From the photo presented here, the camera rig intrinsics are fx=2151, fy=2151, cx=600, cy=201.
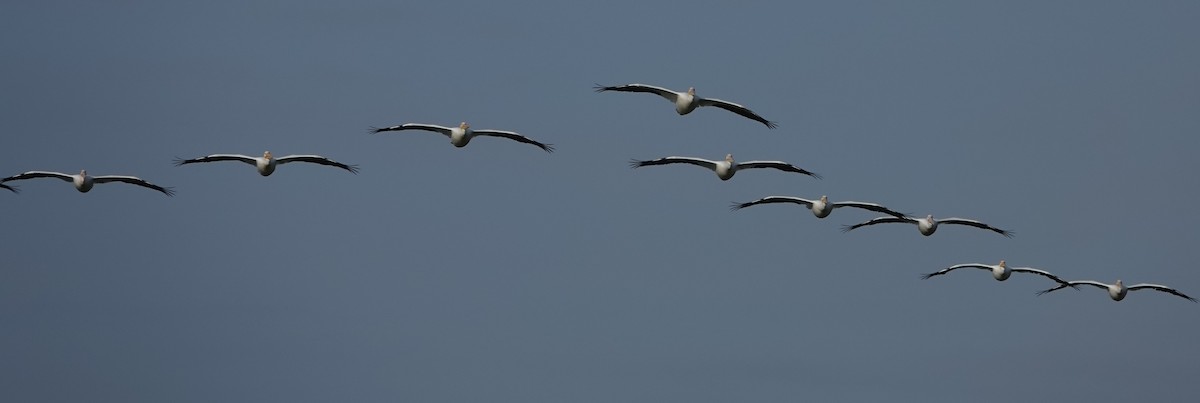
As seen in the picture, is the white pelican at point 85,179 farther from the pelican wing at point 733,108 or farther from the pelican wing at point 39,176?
the pelican wing at point 733,108

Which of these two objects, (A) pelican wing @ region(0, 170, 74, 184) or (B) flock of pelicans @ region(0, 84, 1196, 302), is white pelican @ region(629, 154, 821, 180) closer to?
(B) flock of pelicans @ region(0, 84, 1196, 302)

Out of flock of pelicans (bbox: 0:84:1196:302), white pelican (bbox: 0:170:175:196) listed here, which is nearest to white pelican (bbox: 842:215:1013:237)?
flock of pelicans (bbox: 0:84:1196:302)

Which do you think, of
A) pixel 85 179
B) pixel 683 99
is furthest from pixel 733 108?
pixel 85 179

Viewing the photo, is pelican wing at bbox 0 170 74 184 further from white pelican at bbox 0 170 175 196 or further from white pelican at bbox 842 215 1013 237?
white pelican at bbox 842 215 1013 237

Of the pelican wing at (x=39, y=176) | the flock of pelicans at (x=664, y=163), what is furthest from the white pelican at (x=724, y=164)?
the pelican wing at (x=39, y=176)

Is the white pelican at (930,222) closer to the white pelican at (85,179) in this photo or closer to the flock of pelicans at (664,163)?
the flock of pelicans at (664,163)

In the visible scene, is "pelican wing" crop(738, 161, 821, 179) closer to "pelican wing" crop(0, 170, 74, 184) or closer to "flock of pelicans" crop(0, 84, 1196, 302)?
"flock of pelicans" crop(0, 84, 1196, 302)

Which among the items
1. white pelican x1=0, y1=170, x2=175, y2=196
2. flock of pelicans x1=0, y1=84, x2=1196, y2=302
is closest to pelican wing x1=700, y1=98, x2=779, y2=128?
flock of pelicans x1=0, y1=84, x2=1196, y2=302

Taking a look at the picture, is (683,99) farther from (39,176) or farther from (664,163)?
(39,176)

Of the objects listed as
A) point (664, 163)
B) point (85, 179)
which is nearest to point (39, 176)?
point (85, 179)

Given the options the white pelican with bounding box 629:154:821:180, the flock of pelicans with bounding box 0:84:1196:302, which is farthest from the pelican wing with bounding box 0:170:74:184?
the white pelican with bounding box 629:154:821:180

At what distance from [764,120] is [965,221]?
13.8m

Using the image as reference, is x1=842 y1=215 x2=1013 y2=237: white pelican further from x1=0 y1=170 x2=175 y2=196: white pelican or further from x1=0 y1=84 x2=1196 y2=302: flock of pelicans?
x1=0 y1=170 x2=175 y2=196: white pelican

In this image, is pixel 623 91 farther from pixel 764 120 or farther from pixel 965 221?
pixel 965 221
